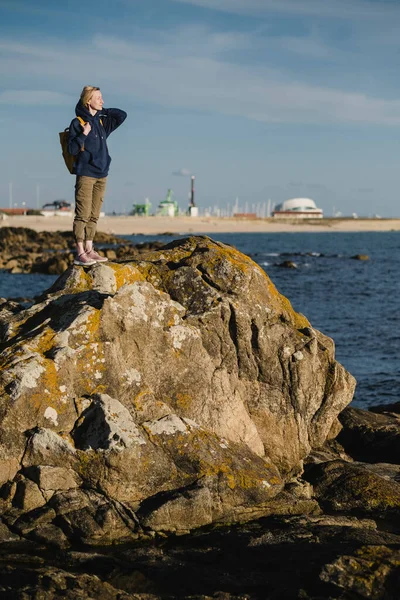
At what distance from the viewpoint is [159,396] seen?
9859 millimetres

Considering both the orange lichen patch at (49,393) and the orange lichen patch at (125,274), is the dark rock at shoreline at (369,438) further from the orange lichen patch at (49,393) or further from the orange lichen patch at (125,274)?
the orange lichen patch at (49,393)

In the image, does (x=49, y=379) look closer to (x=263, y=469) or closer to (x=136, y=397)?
(x=136, y=397)

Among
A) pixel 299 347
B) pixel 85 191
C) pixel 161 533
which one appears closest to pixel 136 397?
pixel 161 533

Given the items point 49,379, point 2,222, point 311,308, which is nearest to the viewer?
point 49,379

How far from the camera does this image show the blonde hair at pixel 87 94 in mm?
11422

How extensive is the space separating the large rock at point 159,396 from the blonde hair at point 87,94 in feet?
8.34

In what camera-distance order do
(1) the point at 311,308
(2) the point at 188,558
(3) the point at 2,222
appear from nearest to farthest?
(2) the point at 188,558 → (1) the point at 311,308 → (3) the point at 2,222

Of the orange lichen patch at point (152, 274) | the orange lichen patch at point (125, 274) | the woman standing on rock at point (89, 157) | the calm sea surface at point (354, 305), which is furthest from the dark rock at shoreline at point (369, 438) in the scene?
the woman standing on rock at point (89, 157)

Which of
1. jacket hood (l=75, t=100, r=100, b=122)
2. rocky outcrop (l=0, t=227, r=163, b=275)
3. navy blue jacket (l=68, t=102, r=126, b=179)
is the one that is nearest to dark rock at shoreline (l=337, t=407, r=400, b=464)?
navy blue jacket (l=68, t=102, r=126, b=179)

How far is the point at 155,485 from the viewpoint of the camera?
8.85 metres

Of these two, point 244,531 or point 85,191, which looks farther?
point 85,191

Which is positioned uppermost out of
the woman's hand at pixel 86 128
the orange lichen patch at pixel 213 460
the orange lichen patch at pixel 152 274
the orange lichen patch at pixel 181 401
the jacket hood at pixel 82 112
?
the jacket hood at pixel 82 112

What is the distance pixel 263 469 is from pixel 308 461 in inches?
66.7

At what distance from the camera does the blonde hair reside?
450 inches
